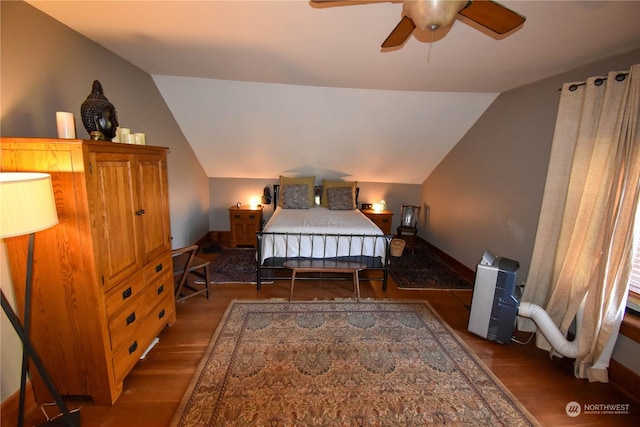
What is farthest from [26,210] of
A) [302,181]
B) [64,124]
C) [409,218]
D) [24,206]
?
[409,218]

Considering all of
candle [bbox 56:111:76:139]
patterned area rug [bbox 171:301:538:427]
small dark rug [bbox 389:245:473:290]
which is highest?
candle [bbox 56:111:76:139]

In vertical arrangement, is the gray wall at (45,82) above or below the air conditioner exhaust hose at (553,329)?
above

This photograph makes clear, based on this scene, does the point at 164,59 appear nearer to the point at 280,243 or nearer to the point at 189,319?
the point at 280,243

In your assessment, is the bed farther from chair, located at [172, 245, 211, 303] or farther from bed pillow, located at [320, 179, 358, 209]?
bed pillow, located at [320, 179, 358, 209]

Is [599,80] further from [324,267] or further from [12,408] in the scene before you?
[12,408]

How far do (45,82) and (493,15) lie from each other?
250 cm

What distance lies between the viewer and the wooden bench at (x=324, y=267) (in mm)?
2719

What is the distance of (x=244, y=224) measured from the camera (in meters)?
4.33

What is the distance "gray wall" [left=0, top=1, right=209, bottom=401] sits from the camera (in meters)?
1.44

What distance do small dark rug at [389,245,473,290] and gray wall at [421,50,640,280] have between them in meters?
0.27

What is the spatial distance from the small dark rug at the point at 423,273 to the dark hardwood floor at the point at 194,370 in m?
0.49

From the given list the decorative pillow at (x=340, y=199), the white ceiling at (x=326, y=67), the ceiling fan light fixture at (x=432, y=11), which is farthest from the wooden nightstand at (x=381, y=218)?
the ceiling fan light fixture at (x=432, y=11)

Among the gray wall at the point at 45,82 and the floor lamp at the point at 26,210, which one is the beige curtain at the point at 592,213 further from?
the gray wall at the point at 45,82

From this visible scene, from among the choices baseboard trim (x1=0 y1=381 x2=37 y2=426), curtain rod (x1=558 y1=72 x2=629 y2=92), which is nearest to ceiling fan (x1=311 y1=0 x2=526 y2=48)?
curtain rod (x1=558 y1=72 x2=629 y2=92)
